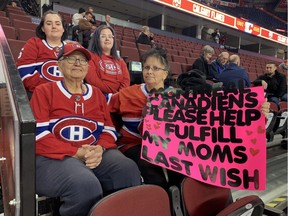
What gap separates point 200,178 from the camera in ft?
3.88

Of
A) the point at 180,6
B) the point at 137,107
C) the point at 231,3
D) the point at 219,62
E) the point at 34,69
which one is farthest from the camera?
the point at 231,3

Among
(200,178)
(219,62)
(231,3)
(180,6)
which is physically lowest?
(200,178)

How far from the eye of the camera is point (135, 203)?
93 cm

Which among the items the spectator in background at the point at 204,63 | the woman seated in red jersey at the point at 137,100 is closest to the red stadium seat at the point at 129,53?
the spectator in background at the point at 204,63

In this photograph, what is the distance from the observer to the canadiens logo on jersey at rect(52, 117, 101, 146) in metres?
1.17

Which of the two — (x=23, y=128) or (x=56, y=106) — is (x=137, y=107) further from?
(x=23, y=128)

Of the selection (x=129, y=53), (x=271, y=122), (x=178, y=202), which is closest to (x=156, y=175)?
(x=178, y=202)

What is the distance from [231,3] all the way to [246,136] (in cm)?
1670

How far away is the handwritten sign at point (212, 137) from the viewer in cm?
112

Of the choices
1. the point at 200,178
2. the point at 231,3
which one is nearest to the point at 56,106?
the point at 200,178

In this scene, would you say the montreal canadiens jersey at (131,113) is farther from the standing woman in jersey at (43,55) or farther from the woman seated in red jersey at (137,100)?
the standing woman in jersey at (43,55)

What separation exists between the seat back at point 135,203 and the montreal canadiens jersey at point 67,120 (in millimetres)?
299

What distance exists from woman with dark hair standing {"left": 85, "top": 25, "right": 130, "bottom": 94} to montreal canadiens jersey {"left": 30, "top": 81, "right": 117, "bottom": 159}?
0.47m

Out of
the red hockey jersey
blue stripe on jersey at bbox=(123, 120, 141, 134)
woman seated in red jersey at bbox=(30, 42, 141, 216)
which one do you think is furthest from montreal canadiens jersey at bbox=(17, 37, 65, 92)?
blue stripe on jersey at bbox=(123, 120, 141, 134)
